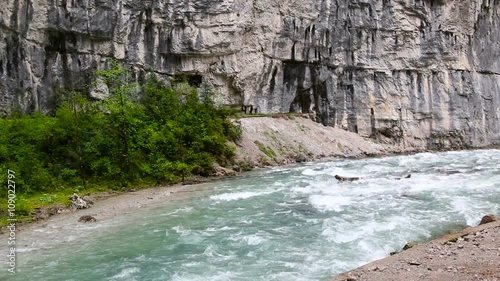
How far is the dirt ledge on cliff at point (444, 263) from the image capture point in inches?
367

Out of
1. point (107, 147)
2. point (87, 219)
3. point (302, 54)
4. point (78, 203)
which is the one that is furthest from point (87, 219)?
point (302, 54)

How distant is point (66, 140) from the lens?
2498cm

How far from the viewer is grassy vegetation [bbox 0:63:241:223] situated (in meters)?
22.6

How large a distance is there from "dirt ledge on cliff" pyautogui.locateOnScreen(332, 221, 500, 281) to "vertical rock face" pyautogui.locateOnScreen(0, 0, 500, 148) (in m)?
33.8

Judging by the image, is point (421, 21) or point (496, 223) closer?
point (496, 223)

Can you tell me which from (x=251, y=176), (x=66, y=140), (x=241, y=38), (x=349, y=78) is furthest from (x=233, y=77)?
(x=66, y=140)

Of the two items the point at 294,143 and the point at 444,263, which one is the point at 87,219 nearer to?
the point at 444,263

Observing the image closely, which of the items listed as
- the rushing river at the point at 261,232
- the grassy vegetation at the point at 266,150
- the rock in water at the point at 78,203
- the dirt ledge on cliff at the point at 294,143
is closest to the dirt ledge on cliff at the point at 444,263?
the rushing river at the point at 261,232

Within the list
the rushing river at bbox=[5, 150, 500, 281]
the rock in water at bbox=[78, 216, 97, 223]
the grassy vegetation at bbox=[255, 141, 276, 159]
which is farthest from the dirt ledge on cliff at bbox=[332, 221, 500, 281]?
the grassy vegetation at bbox=[255, 141, 276, 159]

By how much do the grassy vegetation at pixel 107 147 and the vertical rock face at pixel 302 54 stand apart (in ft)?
34.0

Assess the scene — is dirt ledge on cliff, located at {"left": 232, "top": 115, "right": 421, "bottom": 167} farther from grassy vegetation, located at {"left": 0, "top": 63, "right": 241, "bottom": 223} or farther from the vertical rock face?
grassy vegetation, located at {"left": 0, "top": 63, "right": 241, "bottom": 223}

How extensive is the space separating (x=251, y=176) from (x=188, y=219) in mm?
12218

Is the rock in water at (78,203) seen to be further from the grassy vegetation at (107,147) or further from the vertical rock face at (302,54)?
the vertical rock face at (302,54)

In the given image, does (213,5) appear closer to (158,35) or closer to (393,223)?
(158,35)
